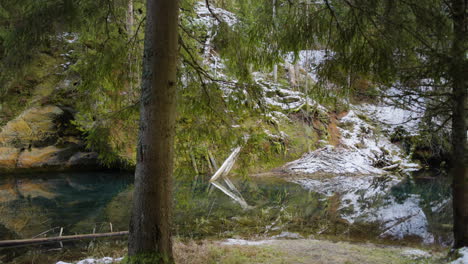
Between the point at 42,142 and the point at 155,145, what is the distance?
44.4 ft

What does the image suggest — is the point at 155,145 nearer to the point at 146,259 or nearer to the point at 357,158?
the point at 146,259

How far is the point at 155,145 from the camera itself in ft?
8.87

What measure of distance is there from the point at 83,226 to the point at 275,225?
437cm

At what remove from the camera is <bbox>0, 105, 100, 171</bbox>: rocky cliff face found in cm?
1266

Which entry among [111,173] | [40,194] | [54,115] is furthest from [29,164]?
[40,194]

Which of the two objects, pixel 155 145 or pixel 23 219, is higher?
pixel 155 145

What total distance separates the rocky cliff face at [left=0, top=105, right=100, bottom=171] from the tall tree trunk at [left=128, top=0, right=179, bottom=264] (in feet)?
36.4

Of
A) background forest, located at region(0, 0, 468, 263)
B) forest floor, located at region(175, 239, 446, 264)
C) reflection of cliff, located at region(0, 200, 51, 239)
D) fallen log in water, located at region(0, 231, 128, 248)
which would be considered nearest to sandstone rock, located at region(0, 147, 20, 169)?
background forest, located at region(0, 0, 468, 263)

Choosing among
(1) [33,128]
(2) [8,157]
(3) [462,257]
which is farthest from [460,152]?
(2) [8,157]

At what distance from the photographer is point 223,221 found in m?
7.09

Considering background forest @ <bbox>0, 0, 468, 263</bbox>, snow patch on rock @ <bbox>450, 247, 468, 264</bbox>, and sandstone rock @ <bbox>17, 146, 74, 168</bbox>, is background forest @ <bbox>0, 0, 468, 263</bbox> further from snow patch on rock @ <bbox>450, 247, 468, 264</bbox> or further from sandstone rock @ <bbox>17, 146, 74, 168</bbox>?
sandstone rock @ <bbox>17, 146, 74, 168</bbox>

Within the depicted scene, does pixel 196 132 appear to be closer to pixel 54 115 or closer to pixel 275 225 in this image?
pixel 275 225

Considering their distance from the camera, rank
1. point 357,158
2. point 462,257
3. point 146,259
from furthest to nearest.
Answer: point 357,158 < point 462,257 < point 146,259

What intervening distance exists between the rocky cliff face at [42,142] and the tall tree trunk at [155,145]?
1110 cm
